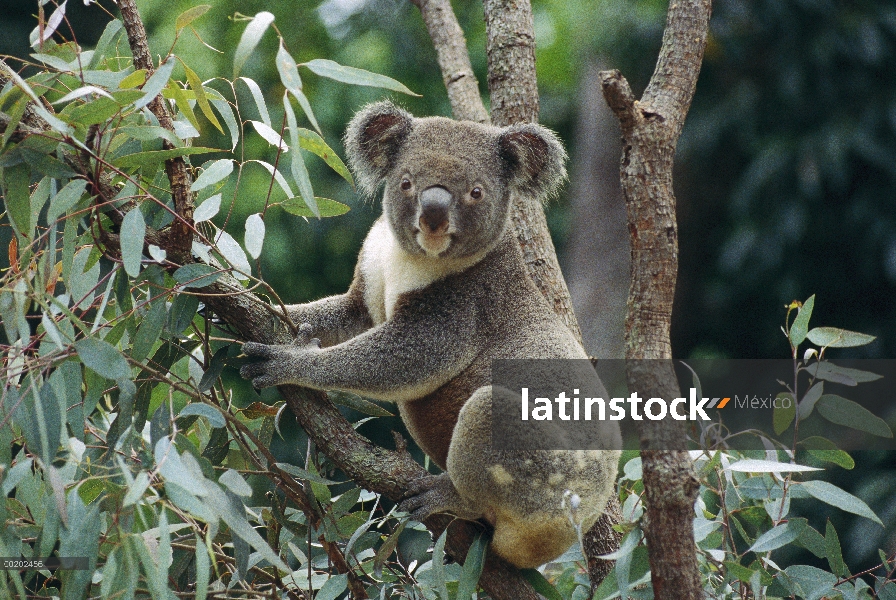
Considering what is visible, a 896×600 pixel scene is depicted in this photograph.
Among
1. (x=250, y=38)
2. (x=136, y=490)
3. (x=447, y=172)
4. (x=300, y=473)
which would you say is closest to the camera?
(x=136, y=490)

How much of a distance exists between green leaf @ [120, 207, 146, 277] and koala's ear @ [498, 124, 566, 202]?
116 centimetres

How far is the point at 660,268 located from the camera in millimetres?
1818

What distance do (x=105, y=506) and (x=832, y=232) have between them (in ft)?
14.7

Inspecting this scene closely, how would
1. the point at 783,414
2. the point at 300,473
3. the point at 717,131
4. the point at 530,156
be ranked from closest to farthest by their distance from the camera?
the point at 300,473, the point at 783,414, the point at 530,156, the point at 717,131

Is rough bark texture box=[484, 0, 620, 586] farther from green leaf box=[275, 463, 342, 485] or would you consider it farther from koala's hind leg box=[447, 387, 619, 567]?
green leaf box=[275, 463, 342, 485]

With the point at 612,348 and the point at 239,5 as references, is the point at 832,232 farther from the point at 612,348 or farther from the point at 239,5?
the point at 239,5

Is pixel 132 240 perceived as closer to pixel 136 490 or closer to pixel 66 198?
pixel 66 198

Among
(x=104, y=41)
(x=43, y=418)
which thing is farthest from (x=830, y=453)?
(x=104, y=41)

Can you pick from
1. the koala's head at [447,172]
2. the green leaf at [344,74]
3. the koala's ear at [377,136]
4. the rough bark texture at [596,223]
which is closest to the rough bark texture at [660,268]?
the green leaf at [344,74]

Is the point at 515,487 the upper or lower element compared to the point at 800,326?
lower

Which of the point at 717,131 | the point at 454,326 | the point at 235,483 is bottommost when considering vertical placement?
the point at 235,483

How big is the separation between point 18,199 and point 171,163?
343 mm

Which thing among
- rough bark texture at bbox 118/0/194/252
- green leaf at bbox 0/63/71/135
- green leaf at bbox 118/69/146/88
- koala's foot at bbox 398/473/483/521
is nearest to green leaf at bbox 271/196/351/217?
rough bark texture at bbox 118/0/194/252

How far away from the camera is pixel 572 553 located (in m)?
2.21
